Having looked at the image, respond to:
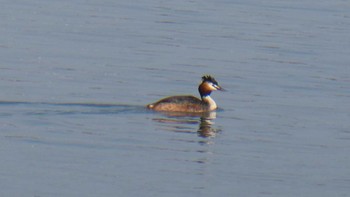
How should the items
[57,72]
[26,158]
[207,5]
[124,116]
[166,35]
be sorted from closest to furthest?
[26,158] < [124,116] < [57,72] < [166,35] < [207,5]

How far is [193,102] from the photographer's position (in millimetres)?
22781

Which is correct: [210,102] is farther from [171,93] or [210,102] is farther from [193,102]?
[171,93]

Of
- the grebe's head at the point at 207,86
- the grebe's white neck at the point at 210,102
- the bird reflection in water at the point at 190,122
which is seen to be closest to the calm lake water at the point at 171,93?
the bird reflection in water at the point at 190,122

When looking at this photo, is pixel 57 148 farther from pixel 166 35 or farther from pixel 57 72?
pixel 166 35

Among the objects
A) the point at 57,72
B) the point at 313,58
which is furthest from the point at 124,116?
the point at 313,58

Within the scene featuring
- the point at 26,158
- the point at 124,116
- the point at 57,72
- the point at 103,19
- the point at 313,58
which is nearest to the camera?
the point at 26,158

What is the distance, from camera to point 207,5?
1480 inches

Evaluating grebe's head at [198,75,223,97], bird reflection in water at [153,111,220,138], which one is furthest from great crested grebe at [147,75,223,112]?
bird reflection in water at [153,111,220,138]

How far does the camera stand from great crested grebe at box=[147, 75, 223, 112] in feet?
72.1

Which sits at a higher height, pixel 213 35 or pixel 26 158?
pixel 213 35

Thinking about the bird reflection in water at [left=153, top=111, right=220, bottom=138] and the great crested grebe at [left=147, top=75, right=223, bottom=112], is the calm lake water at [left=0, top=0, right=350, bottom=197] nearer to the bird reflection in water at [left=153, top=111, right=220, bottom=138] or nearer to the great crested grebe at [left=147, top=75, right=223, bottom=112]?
the bird reflection in water at [left=153, top=111, right=220, bottom=138]

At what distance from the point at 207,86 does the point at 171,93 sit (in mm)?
853

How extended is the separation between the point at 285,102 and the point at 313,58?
5888 millimetres

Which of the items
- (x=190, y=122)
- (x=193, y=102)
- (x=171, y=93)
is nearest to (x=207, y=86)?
(x=171, y=93)
